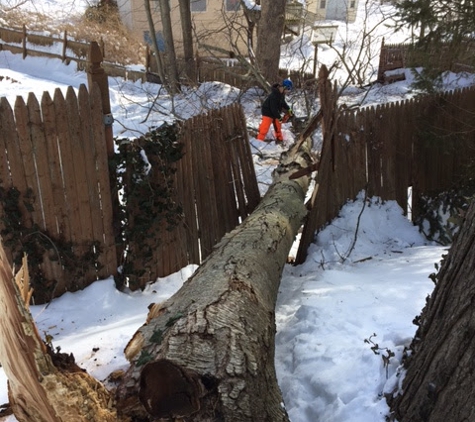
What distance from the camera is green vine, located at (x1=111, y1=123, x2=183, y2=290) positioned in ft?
14.0

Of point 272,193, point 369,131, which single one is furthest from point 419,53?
point 272,193

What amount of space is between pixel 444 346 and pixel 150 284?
342cm

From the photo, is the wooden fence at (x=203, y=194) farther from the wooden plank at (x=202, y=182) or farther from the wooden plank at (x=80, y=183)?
the wooden plank at (x=80, y=183)

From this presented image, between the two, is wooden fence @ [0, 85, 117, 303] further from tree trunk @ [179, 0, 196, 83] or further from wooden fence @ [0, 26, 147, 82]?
wooden fence @ [0, 26, 147, 82]

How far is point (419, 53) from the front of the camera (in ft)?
27.4

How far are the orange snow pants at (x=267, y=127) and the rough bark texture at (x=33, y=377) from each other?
7.76 metres

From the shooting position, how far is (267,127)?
925 cm

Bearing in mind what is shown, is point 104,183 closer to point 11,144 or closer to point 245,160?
point 11,144

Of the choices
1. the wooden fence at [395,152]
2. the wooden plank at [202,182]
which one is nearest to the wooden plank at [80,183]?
the wooden plank at [202,182]

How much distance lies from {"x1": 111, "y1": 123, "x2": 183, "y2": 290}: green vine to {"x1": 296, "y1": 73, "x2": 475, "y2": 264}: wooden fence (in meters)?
1.91

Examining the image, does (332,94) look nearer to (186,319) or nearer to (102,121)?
(102,121)

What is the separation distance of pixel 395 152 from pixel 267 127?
318cm

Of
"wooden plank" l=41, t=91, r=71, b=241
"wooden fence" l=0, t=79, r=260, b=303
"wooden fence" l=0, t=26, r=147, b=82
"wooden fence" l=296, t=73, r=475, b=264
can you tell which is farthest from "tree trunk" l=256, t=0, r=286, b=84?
"wooden plank" l=41, t=91, r=71, b=241

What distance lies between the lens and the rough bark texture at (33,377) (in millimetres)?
1637
